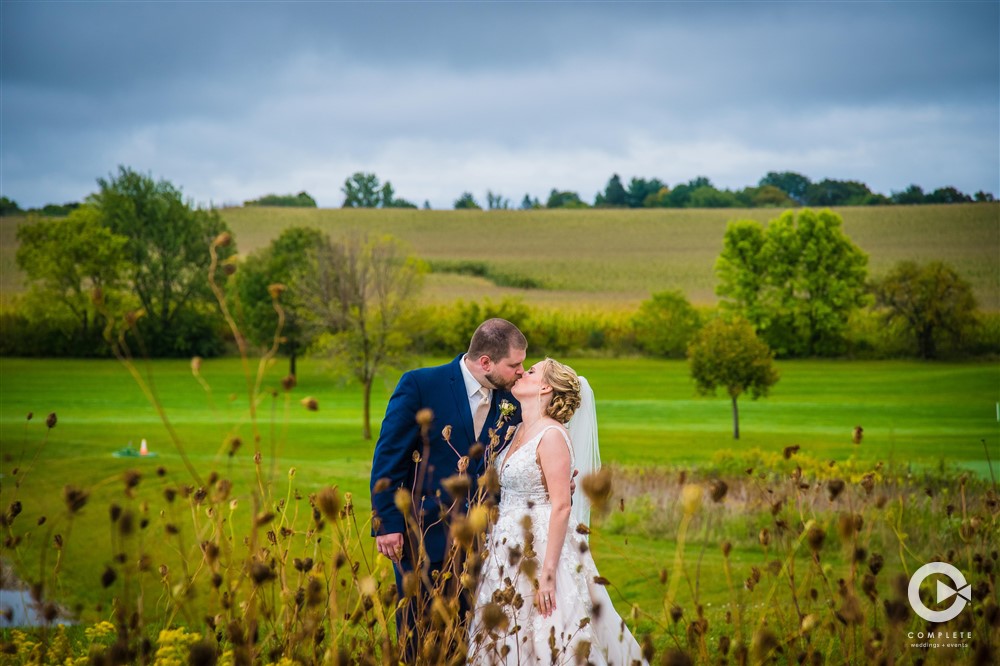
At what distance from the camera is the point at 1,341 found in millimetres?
36750

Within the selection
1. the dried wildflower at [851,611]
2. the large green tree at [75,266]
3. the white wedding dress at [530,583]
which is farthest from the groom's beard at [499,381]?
the large green tree at [75,266]

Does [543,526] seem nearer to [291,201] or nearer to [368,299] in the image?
[368,299]

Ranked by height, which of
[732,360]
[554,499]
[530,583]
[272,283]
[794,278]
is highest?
[272,283]

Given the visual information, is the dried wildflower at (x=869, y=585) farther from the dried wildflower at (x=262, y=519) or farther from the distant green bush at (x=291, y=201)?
the distant green bush at (x=291, y=201)

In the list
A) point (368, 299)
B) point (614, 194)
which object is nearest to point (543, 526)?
point (368, 299)

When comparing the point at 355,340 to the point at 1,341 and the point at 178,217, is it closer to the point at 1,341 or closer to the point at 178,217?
the point at 1,341

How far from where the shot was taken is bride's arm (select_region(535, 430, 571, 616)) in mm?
4262

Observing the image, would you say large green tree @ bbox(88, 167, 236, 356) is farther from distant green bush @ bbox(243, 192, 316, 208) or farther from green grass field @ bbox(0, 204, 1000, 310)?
distant green bush @ bbox(243, 192, 316, 208)

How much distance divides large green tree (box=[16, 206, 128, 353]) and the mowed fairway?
2.25 meters

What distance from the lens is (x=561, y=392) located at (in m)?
4.57

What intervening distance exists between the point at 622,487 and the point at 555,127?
6473 centimetres

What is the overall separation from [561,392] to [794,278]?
4484cm

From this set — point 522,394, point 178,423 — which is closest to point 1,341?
point 178,423

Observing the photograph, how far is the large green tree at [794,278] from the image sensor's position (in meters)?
43.5
